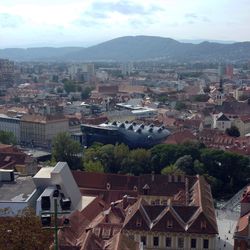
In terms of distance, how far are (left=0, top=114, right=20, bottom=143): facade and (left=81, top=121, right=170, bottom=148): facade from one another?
60.2ft

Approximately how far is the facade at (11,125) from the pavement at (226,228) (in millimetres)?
52082

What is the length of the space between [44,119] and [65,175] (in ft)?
167

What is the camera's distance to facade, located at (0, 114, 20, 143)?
315ft

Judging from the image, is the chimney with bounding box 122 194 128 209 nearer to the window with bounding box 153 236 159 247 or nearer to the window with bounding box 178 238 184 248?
the window with bounding box 153 236 159 247

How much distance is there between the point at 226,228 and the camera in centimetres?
4578

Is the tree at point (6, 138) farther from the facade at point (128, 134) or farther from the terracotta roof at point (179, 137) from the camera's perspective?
the terracotta roof at point (179, 137)

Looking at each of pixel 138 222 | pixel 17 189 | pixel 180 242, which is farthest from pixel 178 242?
pixel 17 189

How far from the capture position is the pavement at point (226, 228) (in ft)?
136

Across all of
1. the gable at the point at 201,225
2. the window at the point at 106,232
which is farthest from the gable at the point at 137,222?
the gable at the point at 201,225

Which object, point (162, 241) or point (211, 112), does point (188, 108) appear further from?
point (162, 241)

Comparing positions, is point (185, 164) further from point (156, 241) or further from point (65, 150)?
point (156, 241)

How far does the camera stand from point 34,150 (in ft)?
287

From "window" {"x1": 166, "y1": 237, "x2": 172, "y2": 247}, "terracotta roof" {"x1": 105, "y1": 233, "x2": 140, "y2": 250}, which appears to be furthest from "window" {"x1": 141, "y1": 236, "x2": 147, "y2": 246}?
"terracotta roof" {"x1": 105, "y1": 233, "x2": 140, "y2": 250}

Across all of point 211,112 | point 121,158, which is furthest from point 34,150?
point 211,112
